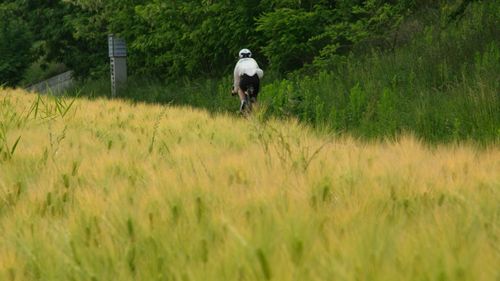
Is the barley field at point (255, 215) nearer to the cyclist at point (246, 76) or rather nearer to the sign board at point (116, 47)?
the cyclist at point (246, 76)

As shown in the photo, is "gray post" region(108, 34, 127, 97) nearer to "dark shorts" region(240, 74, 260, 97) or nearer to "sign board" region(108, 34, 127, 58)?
"sign board" region(108, 34, 127, 58)

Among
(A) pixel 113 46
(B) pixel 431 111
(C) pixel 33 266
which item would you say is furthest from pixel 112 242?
(A) pixel 113 46

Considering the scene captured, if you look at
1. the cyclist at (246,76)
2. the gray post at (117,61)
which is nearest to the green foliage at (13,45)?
the gray post at (117,61)

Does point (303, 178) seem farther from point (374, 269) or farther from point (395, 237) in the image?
point (374, 269)

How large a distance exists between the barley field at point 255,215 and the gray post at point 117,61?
19.9 metres

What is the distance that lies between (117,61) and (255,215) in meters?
21.8

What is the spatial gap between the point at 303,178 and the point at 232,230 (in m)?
0.80

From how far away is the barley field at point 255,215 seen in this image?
1.46 meters

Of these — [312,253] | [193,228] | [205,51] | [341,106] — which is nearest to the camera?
[312,253]

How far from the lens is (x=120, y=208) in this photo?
2102 mm

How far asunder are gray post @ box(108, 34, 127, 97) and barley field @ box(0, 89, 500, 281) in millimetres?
19944

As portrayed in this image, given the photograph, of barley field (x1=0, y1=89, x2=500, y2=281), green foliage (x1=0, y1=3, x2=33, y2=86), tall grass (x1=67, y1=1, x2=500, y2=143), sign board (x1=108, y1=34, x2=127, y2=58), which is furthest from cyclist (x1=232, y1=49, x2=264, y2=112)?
green foliage (x1=0, y1=3, x2=33, y2=86)

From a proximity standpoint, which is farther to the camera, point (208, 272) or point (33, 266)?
point (33, 266)

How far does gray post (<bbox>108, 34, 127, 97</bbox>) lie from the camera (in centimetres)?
2275
